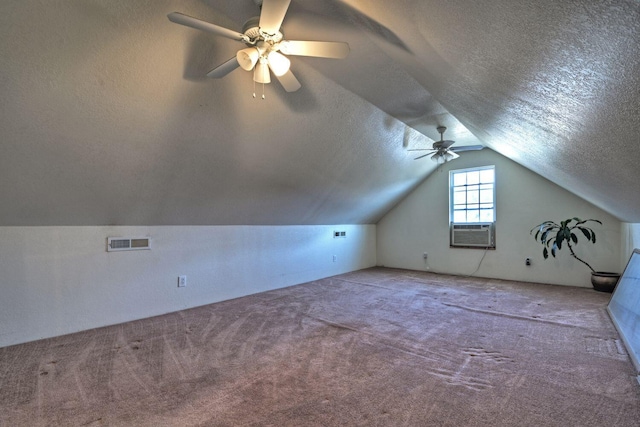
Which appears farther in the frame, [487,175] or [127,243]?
[487,175]

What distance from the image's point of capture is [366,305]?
13.0 ft

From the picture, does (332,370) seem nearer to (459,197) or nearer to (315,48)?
(315,48)

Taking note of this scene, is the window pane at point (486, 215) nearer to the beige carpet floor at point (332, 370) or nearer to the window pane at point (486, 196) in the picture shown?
the window pane at point (486, 196)

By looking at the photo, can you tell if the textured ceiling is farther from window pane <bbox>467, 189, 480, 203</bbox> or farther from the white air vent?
window pane <bbox>467, 189, 480, 203</bbox>

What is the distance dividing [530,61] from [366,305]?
10.7ft

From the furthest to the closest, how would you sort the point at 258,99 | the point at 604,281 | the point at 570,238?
the point at 570,238
the point at 604,281
the point at 258,99

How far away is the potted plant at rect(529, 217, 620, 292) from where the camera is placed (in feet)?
14.7

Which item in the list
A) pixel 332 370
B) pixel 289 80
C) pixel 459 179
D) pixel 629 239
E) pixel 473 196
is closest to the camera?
pixel 289 80

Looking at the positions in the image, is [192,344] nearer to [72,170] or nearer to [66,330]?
[66,330]

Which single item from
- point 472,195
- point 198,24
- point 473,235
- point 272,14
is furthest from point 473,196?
point 198,24

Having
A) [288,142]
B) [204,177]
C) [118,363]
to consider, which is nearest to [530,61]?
[288,142]

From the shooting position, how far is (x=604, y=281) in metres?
4.47

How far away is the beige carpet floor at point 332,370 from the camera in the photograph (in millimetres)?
1721

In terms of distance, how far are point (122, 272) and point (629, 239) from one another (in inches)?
254
